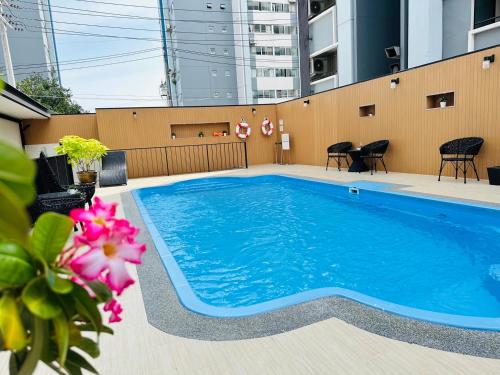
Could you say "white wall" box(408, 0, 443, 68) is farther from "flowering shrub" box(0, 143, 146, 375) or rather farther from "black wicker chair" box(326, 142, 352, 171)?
"flowering shrub" box(0, 143, 146, 375)

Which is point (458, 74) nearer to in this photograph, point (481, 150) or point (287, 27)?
point (481, 150)

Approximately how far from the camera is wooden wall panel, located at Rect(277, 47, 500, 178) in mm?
6062

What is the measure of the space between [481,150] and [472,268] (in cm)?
374

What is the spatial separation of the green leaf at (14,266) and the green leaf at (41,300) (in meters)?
0.02

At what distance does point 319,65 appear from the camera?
671 inches

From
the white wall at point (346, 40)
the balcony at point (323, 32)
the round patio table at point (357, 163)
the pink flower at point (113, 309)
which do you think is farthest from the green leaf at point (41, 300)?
the balcony at point (323, 32)

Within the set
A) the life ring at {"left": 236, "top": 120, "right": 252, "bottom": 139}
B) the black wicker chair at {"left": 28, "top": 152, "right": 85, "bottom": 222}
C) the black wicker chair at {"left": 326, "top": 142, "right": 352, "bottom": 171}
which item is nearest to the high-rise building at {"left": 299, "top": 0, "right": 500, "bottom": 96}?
the black wicker chair at {"left": 326, "top": 142, "right": 352, "bottom": 171}

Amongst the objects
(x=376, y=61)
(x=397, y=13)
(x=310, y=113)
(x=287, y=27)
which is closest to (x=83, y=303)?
(x=310, y=113)

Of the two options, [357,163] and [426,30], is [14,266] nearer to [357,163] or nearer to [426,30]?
[357,163]

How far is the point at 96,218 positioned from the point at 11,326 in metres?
0.18

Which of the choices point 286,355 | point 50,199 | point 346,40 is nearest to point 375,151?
point 50,199

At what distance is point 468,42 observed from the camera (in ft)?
30.7

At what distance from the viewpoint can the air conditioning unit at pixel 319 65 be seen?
17.0 m

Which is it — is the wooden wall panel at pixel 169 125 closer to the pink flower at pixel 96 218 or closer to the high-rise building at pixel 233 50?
the pink flower at pixel 96 218
